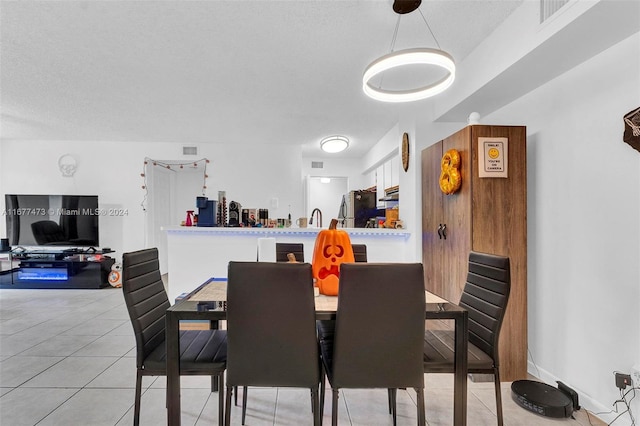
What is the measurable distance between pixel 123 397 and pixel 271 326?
1.53 m

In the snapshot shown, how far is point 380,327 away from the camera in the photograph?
1.42 meters

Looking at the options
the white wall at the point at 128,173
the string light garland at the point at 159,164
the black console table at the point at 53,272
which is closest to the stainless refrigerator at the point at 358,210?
the white wall at the point at 128,173

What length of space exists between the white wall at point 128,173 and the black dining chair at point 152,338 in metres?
3.96

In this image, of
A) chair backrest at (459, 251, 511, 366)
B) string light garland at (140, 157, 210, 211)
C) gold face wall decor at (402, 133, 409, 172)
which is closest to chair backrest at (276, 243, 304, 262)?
chair backrest at (459, 251, 511, 366)

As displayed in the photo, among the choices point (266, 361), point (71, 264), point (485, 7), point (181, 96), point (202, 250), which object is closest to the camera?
point (266, 361)

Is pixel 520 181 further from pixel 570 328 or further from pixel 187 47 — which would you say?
pixel 187 47

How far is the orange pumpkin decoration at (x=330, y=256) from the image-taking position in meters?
1.69

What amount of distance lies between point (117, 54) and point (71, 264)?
4248mm

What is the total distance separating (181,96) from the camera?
3529 mm

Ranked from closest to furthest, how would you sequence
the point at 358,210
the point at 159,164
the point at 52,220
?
the point at 358,210, the point at 52,220, the point at 159,164

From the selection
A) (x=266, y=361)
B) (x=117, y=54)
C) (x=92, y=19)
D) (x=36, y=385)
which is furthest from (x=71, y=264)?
(x=266, y=361)

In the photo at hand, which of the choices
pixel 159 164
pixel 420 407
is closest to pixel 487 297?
pixel 420 407

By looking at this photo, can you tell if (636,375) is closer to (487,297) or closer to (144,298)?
(487,297)

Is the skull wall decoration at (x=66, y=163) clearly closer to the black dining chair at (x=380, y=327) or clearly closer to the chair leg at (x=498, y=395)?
the black dining chair at (x=380, y=327)
